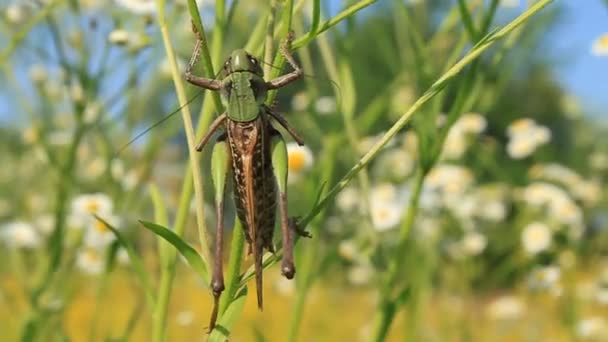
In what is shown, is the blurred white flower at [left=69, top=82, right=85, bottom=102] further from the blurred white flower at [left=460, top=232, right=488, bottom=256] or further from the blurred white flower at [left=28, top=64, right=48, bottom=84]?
the blurred white flower at [left=460, top=232, right=488, bottom=256]

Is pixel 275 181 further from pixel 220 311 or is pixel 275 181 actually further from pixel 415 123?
pixel 415 123

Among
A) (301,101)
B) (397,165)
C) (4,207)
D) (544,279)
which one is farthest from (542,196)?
(4,207)

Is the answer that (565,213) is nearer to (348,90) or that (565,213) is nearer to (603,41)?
(603,41)

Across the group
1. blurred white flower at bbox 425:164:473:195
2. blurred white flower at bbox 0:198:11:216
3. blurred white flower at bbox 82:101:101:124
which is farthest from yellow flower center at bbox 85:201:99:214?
blurred white flower at bbox 0:198:11:216

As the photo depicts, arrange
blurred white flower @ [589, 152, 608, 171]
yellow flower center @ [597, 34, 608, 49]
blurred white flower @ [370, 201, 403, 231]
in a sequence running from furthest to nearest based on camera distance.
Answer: blurred white flower @ [589, 152, 608, 171] < blurred white flower @ [370, 201, 403, 231] < yellow flower center @ [597, 34, 608, 49]

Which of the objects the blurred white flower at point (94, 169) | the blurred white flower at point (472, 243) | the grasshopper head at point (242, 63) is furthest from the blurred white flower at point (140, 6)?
the blurred white flower at point (472, 243)

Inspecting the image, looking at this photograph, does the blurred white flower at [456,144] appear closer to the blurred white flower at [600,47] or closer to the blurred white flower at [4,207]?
the blurred white flower at [600,47]
